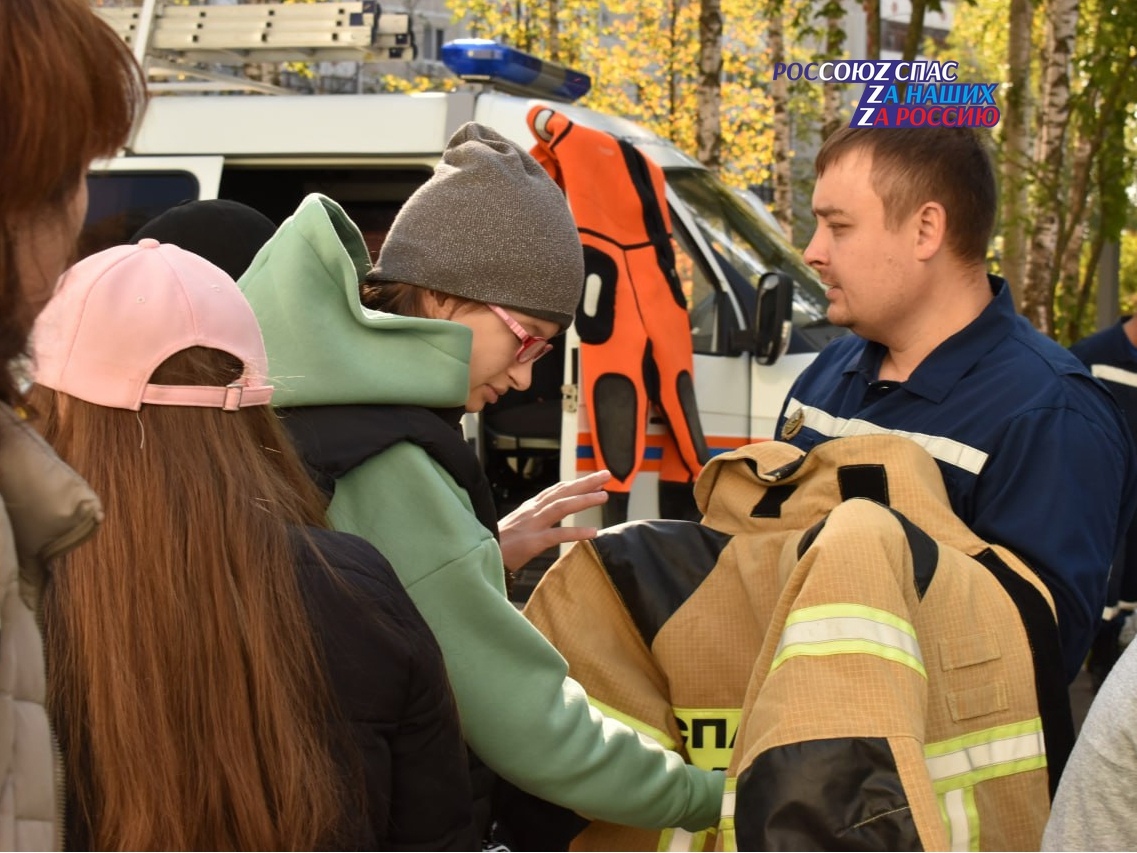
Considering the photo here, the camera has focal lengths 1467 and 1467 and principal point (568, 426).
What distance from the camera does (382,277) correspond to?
2297 millimetres

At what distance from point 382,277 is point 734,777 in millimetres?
941

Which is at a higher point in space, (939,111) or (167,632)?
(939,111)

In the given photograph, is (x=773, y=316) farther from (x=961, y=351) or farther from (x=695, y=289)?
(x=961, y=351)

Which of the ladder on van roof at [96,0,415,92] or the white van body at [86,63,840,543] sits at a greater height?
the ladder on van roof at [96,0,415,92]

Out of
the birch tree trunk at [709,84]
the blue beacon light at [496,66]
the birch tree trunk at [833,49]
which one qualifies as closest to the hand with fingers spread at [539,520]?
the blue beacon light at [496,66]

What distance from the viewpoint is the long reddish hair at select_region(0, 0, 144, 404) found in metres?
1.12

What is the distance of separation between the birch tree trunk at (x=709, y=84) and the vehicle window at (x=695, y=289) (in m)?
6.29

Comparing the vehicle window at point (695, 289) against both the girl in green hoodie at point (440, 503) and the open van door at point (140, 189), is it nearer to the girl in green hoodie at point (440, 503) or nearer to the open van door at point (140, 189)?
the open van door at point (140, 189)

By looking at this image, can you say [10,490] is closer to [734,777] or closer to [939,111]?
[734,777]

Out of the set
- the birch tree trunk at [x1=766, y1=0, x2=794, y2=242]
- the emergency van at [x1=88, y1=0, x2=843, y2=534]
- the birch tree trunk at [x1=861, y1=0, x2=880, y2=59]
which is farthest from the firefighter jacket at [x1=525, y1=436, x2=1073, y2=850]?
the birch tree trunk at [x1=766, y1=0, x2=794, y2=242]

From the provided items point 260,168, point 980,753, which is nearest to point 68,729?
point 980,753

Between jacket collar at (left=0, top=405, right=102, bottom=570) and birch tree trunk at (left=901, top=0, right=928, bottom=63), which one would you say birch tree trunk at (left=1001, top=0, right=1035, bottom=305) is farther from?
jacket collar at (left=0, top=405, right=102, bottom=570)

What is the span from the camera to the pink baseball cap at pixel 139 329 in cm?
151

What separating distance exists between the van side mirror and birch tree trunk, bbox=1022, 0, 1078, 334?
4.20 m
